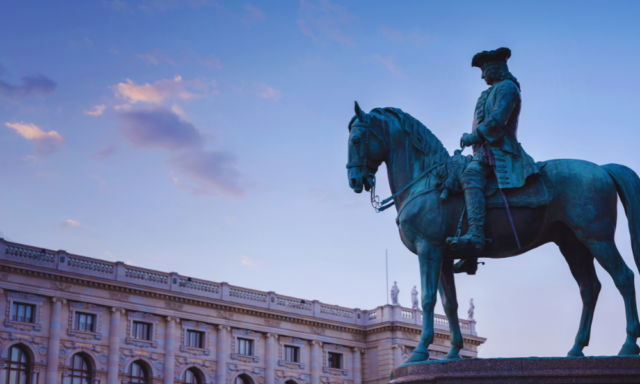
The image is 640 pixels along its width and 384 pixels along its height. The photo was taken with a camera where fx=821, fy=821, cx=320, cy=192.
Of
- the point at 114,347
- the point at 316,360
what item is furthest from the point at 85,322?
the point at 316,360

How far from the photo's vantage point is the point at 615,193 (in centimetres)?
871

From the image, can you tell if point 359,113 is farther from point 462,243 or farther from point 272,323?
point 272,323

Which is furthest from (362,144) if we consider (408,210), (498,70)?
(498,70)

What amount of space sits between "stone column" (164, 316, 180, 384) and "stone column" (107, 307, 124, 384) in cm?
327

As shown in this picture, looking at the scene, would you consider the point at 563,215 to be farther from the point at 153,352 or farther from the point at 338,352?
the point at 338,352

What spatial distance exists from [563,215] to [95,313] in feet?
131

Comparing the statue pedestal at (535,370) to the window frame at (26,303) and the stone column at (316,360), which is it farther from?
the stone column at (316,360)

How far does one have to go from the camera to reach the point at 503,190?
8820 mm

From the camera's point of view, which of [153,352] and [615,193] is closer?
[615,193]

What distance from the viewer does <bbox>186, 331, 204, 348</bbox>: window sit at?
49562 mm

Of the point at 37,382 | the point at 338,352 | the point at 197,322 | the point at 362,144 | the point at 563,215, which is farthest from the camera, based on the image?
the point at 338,352

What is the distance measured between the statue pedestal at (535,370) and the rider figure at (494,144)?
1249 millimetres

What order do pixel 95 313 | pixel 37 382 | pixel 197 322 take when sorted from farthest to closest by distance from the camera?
pixel 197 322
pixel 95 313
pixel 37 382

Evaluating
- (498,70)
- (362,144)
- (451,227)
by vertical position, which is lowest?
(451,227)
